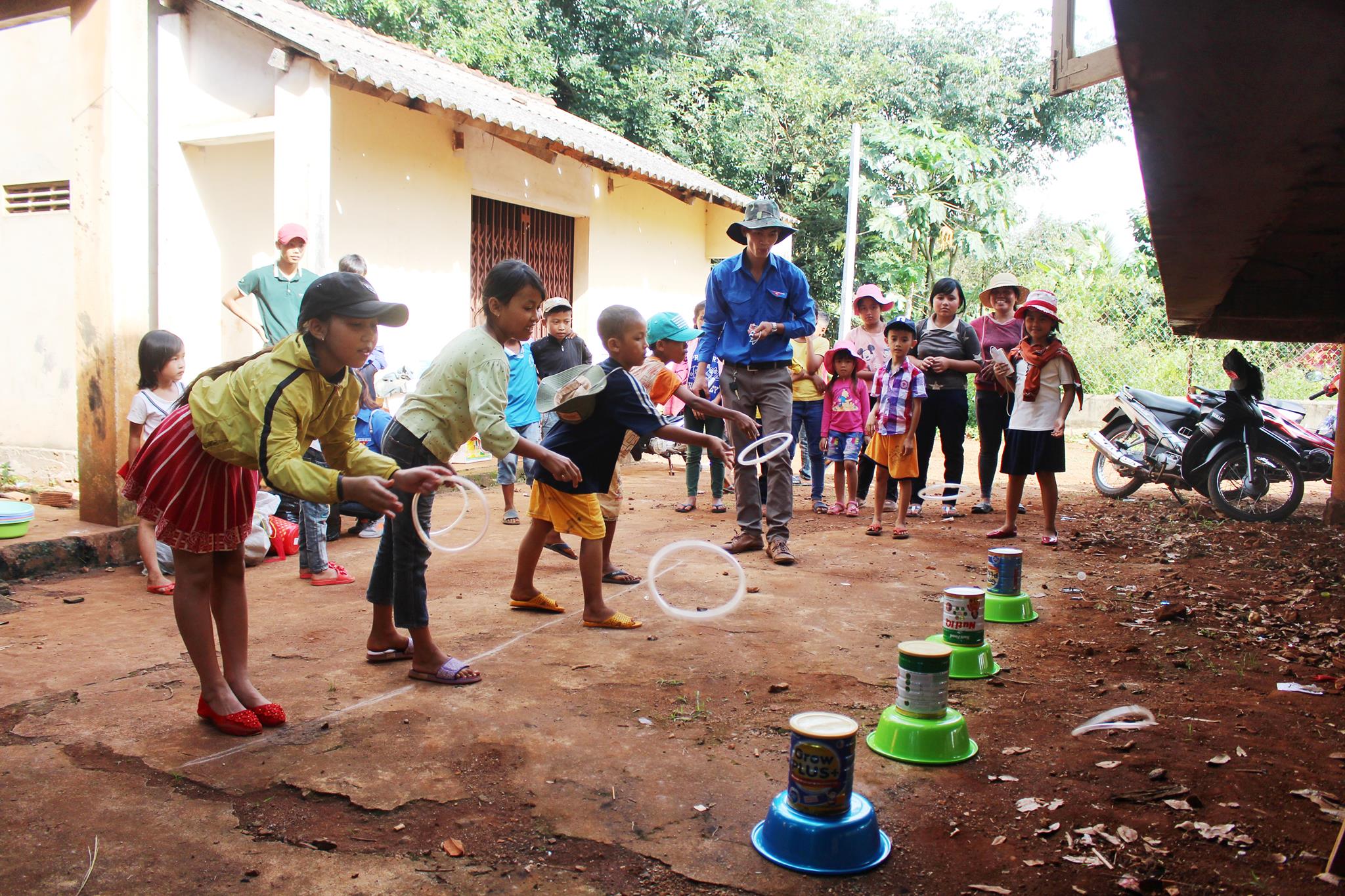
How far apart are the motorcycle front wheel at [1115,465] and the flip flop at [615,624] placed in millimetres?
6402

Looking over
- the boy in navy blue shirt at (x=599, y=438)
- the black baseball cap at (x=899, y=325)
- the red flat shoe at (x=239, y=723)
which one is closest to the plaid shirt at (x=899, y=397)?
the black baseball cap at (x=899, y=325)

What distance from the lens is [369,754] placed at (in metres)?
3.04

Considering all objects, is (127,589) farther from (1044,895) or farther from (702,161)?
(702,161)

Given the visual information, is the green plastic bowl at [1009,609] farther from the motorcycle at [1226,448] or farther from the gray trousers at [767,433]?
the motorcycle at [1226,448]

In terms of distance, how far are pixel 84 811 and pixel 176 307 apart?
6.06m

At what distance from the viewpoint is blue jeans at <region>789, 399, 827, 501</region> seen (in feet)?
28.1

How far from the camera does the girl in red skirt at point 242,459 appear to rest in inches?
119

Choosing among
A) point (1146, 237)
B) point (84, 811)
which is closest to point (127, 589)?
point (84, 811)

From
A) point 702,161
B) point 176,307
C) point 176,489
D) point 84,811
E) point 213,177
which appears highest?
point 702,161

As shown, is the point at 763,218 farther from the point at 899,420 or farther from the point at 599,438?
the point at 599,438

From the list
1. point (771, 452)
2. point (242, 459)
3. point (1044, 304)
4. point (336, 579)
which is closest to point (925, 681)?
point (242, 459)

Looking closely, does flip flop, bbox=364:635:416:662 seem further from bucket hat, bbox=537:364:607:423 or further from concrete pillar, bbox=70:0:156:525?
concrete pillar, bbox=70:0:156:525

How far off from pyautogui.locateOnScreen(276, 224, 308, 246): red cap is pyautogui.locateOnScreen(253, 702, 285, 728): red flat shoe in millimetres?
4134

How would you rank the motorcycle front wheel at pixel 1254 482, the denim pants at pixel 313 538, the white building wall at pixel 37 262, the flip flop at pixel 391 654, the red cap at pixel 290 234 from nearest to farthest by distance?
the flip flop at pixel 391 654, the denim pants at pixel 313 538, the red cap at pixel 290 234, the white building wall at pixel 37 262, the motorcycle front wheel at pixel 1254 482
